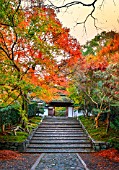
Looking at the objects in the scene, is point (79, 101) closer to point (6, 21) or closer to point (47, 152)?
point (47, 152)

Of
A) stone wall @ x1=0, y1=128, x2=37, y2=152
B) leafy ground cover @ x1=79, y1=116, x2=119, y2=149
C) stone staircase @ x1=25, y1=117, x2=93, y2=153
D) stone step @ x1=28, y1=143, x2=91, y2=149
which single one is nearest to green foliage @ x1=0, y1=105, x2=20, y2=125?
stone wall @ x1=0, y1=128, x2=37, y2=152

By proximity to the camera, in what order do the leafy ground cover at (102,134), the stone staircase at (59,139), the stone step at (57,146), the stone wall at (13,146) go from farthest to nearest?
the stone step at (57,146) < the leafy ground cover at (102,134) < the stone staircase at (59,139) < the stone wall at (13,146)

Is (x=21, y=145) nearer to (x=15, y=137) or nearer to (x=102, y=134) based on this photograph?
(x=15, y=137)

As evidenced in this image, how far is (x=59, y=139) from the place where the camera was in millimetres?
13367

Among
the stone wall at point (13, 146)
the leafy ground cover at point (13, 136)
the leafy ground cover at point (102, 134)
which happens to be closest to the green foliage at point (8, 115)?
the leafy ground cover at point (13, 136)

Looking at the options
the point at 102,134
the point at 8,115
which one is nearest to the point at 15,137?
the point at 8,115

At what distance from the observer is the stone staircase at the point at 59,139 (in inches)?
452

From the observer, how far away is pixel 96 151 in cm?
1109

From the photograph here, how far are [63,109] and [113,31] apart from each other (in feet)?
87.9

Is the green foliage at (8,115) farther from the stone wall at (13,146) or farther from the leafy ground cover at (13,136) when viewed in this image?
the stone wall at (13,146)

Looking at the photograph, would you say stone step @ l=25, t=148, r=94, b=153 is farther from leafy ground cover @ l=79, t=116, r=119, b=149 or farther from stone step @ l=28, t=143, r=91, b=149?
leafy ground cover @ l=79, t=116, r=119, b=149

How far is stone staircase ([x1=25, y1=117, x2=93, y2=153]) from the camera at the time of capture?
11.5 m

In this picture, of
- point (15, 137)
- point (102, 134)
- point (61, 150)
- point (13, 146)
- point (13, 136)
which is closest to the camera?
point (13, 146)

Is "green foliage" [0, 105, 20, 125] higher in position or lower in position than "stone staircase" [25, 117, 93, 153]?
higher
